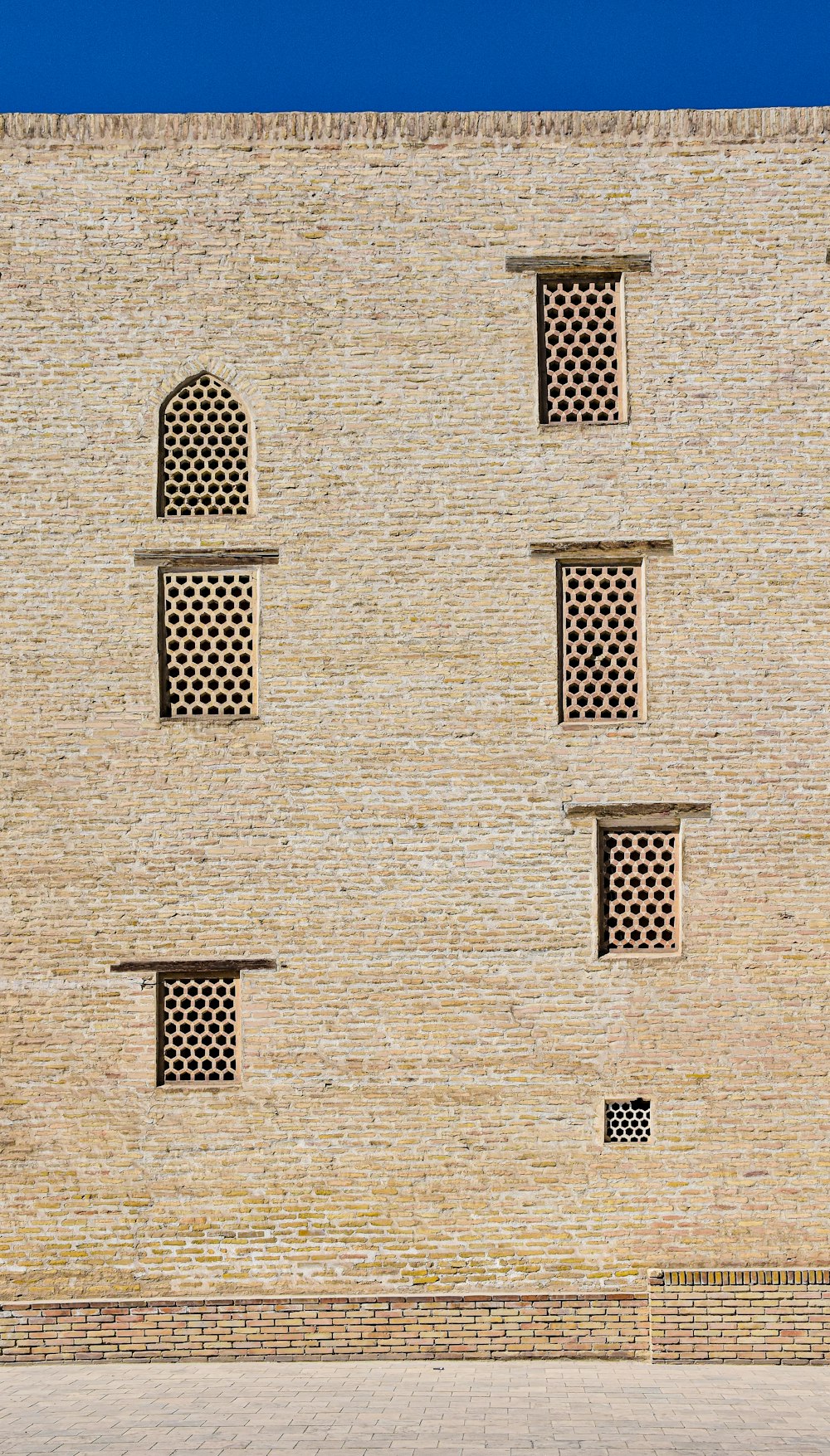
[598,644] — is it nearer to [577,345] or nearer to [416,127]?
[577,345]

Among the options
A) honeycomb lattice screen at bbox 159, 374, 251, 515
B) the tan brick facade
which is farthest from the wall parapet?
honeycomb lattice screen at bbox 159, 374, 251, 515

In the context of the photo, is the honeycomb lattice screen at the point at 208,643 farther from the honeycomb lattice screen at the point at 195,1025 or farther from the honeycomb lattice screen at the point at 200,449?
the honeycomb lattice screen at the point at 195,1025

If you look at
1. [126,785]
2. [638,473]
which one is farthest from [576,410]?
[126,785]

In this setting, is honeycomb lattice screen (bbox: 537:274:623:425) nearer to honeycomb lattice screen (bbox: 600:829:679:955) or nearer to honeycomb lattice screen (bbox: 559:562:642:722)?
honeycomb lattice screen (bbox: 559:562:642:722)

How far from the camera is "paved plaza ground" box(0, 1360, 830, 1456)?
7332mm

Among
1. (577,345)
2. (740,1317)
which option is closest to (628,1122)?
(740,1317)

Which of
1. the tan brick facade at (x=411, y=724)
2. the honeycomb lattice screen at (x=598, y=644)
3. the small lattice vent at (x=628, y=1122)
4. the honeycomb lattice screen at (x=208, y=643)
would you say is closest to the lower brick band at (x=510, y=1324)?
the tan brick facade at (x=411, y=724)

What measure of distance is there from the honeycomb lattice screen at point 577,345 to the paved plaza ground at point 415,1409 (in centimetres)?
656

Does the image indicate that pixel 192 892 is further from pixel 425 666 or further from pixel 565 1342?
pixel 565 1342

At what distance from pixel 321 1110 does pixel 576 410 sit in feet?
17.7

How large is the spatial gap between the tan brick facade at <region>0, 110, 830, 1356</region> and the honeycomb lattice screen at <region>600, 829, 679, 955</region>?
0.18 meters

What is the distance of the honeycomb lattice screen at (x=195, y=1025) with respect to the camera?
9336 millimetres

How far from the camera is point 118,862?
9.41m

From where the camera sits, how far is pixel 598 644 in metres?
9.59
